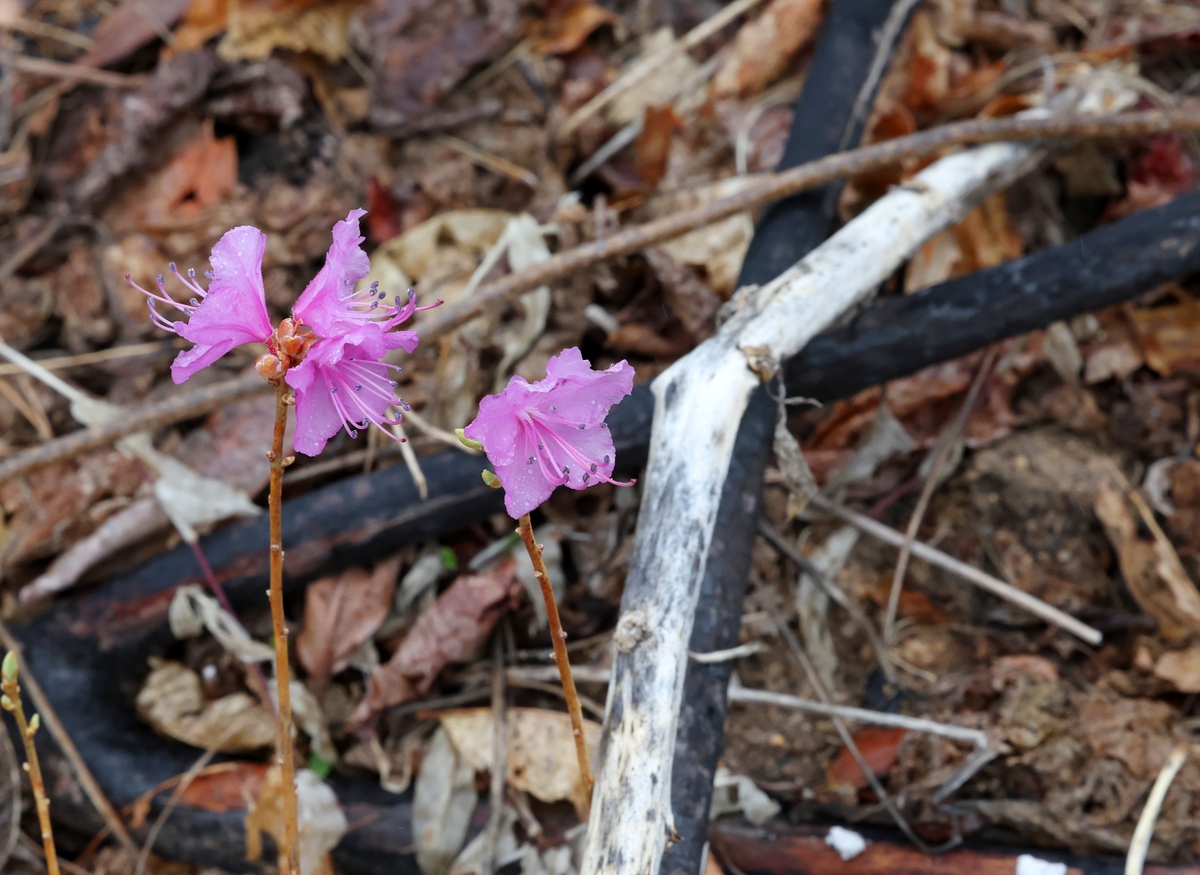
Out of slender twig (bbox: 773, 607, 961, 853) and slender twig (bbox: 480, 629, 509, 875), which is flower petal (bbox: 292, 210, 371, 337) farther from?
slender twig (bbox: 773, 607, 961, 853)

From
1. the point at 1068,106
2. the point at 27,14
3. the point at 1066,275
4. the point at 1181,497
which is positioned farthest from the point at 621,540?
the point at 27,14

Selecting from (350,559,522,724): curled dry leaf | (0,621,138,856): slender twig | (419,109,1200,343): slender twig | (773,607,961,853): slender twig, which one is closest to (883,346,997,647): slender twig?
(773,607,961,853): slender twig

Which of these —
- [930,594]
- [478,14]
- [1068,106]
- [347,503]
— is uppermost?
[478,14]

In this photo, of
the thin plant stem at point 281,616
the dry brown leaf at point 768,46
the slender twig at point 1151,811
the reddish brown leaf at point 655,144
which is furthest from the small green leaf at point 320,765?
the dry brown leaf at point 768,46

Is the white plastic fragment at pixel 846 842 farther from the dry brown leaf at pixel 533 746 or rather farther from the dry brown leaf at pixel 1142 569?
the dry brown leaf at pixel 1142 569

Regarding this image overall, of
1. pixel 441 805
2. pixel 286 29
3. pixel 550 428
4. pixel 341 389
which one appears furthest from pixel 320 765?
pixel 286 29

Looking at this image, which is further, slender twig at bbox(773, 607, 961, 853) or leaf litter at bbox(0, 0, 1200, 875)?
leaf litter at bbox(0, 0, 1200, 875)

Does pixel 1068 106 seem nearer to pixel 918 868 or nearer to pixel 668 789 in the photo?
pixel 918 868
